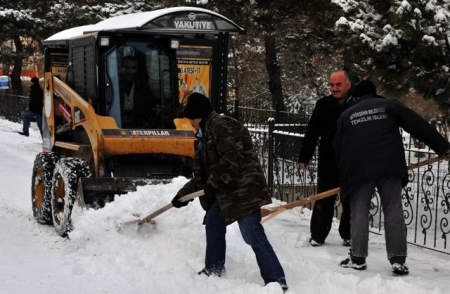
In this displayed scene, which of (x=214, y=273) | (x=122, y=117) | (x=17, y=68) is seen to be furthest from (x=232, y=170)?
(x=17, y=68)

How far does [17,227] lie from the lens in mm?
8430

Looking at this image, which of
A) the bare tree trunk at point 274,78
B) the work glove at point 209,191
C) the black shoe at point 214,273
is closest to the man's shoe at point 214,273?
the black shoe at point 214,273

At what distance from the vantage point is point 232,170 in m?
5.36

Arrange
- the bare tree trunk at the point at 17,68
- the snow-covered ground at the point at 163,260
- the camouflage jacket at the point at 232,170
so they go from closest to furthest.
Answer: the camouflage jacket at the point at 232,170 < the snow-covered ground at the point at 163,260 < the bare tree trunk at the point at 17,68

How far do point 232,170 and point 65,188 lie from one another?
2998mm

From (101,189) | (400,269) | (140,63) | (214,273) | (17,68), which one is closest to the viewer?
(214,273)

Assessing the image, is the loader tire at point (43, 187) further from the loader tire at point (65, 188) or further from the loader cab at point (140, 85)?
the loader cab at point (140, 85)

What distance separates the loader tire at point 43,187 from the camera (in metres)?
8.48

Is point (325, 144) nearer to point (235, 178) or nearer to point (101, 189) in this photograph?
point (235, 178)

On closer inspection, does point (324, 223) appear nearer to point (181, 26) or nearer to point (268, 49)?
point (181, 26)

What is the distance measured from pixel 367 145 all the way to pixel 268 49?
14.7m

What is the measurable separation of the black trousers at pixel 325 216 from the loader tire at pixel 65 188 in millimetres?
2569

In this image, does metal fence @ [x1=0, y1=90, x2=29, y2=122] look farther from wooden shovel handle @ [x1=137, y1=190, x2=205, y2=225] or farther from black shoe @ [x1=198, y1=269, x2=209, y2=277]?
black shoe @ [x1=198, y1=269, x2=209, y2=277]

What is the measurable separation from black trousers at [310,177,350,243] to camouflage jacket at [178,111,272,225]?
2125 millimetres
